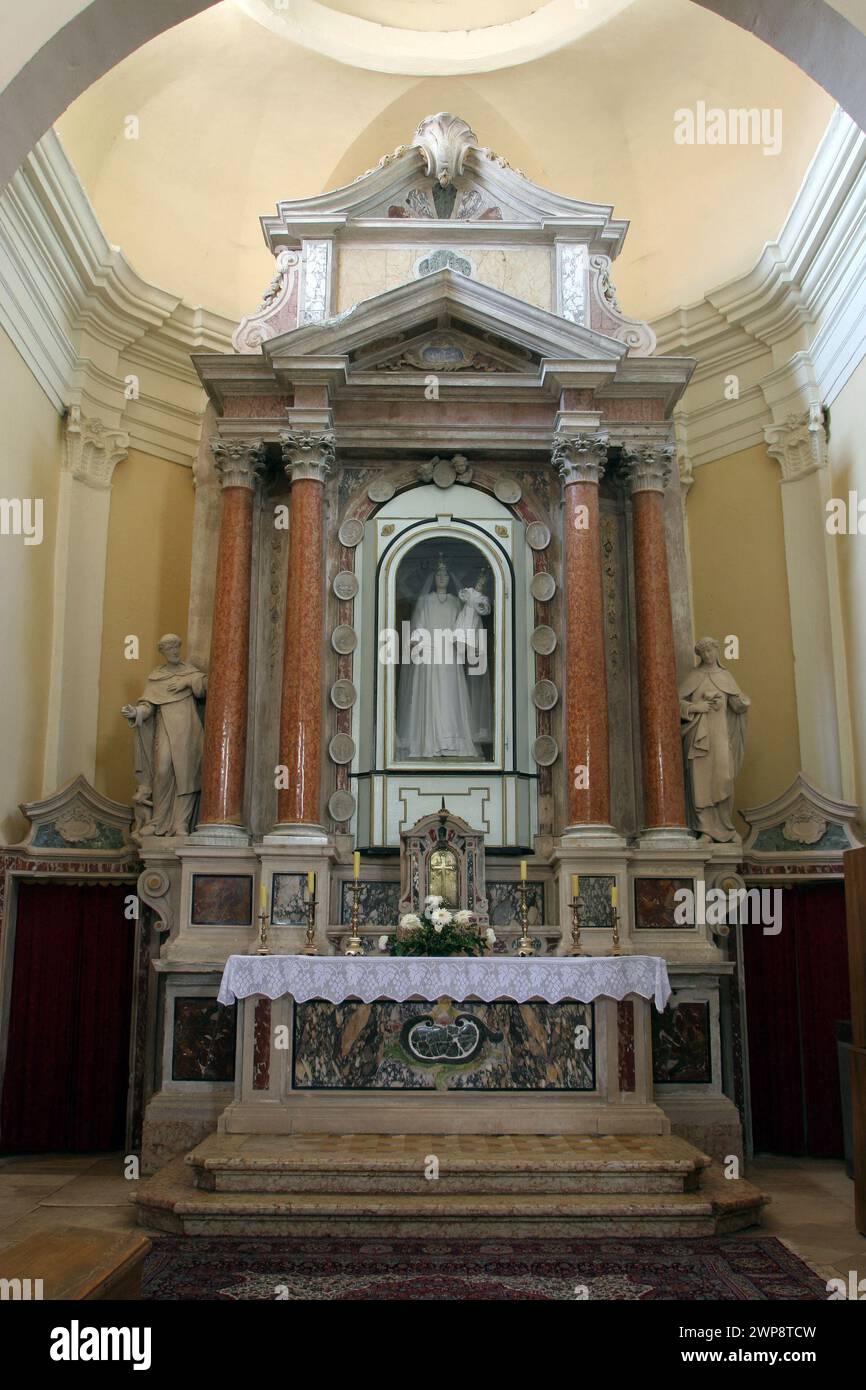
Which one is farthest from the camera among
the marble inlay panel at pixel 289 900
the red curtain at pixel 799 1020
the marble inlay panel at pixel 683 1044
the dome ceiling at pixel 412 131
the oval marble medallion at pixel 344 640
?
the dome ceiling at pixel 412 131

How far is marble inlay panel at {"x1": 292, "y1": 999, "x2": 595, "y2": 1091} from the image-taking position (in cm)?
775

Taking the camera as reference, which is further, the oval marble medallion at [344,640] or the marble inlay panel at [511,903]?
the oval marble medallion at [344,640]

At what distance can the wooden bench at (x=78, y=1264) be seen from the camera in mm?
3311

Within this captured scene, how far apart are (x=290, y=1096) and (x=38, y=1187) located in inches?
77.5

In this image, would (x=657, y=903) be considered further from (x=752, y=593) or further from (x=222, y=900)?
(x=752, y=593)

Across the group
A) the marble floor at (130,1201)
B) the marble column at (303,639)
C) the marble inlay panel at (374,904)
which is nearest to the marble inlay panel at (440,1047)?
the marble floor at (130,1201)

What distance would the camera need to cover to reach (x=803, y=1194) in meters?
8.10

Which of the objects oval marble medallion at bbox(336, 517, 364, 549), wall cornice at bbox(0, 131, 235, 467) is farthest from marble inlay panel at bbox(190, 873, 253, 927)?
wall cornice at bbox(0, 131, 235, 467)

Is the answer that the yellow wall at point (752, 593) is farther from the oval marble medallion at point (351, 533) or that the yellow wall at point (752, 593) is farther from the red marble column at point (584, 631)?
the oval marble medallion at point (351, 533)

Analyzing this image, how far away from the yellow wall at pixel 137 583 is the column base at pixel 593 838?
421 cm

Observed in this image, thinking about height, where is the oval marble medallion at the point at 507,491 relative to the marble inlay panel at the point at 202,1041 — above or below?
above

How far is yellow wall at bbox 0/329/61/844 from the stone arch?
5324mm

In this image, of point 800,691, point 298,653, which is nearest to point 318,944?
point 298,653
